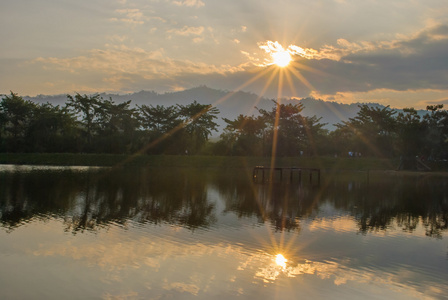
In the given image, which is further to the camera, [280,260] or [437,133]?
[437,133]

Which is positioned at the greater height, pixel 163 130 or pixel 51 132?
pixel 163 130

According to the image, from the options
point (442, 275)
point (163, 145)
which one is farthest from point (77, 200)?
point (163, 145)

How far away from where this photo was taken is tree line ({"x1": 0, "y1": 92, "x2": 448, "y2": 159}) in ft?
266

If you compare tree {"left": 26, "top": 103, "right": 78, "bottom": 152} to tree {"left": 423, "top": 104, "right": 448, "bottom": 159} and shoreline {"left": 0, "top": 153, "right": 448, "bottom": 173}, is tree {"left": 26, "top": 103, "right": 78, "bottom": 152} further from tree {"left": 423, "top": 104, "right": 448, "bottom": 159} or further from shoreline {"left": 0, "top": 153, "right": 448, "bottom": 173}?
tree {"left": 423, "top": 104, "right": 448, "bottom": 159}

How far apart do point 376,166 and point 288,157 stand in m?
18.0

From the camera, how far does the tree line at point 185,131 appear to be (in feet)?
266

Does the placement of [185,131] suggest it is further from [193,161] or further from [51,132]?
[51,132]

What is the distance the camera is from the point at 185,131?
8994 cm

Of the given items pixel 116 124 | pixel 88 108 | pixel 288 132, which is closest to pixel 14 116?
pixel 88 108

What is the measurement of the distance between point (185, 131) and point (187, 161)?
10.7 metres

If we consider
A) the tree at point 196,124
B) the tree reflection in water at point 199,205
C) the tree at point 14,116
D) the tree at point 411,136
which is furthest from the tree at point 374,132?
the tree at point 14,116

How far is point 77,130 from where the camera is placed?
286 ft

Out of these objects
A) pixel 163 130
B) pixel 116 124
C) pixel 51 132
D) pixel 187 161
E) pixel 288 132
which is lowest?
pixel 187 161

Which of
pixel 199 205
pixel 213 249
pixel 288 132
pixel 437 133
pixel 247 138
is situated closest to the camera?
pixel 213 249
